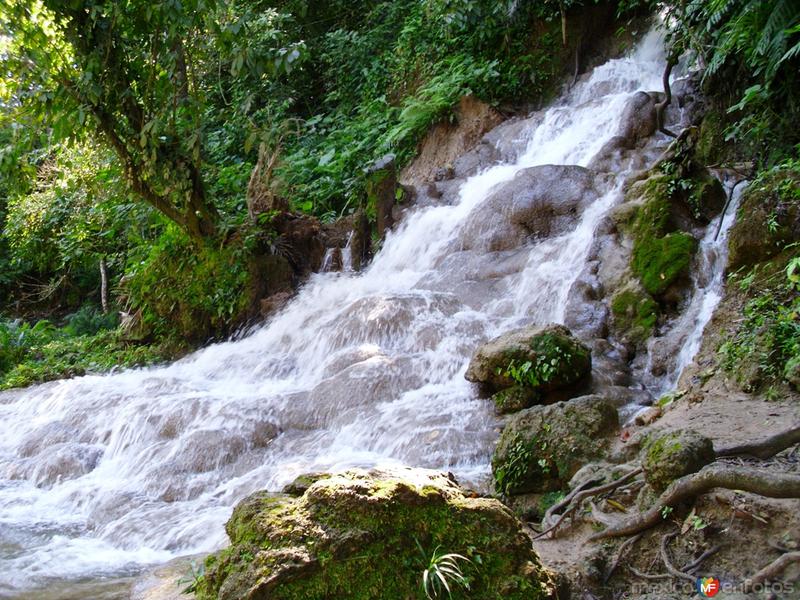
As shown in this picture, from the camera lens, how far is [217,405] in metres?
7.76

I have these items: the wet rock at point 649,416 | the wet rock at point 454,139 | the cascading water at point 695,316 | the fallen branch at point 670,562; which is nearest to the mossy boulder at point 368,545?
the fallen branch at point 670,562

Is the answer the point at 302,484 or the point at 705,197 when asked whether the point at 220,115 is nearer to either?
the point at 705,197

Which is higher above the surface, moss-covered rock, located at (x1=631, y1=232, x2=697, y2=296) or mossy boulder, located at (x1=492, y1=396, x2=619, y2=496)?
moss-covered rock, located at (x1=631, y1=232, x2=697, y2=296)

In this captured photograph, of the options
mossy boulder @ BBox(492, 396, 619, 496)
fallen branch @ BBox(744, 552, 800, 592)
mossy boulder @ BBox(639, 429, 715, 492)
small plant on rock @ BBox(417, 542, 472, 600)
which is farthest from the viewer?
mossy boulder @ BBox(492, 396, 619, 496)

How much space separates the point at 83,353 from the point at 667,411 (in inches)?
406

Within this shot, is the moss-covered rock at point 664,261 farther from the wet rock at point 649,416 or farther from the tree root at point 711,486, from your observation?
the tree root at point 711,486

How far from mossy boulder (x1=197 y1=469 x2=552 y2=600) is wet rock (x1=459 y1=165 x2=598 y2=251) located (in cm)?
692

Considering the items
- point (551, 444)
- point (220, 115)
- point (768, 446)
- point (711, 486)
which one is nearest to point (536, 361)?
point (551, 444)

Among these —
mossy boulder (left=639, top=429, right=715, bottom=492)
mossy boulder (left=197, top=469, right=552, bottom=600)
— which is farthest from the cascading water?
mossy boulder (left=197, top=469, right=552, bottom=600)

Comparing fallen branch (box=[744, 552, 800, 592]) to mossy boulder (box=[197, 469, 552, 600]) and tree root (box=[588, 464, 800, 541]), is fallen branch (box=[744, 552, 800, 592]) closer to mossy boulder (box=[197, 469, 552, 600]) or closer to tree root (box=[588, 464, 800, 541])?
tree root (box=[588, 464, 800, 541])

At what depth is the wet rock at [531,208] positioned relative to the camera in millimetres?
9719

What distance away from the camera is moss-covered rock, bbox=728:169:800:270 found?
6.12 metres

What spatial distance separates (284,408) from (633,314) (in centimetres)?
381

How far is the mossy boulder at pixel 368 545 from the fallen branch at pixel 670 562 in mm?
591
